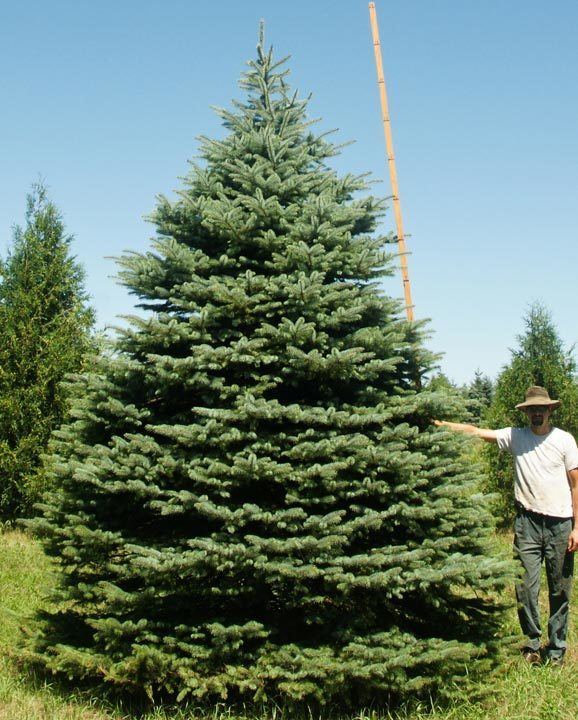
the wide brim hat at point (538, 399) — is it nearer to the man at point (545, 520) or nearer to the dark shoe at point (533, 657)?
the man at point (545, 520)

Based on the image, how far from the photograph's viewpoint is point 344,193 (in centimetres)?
528

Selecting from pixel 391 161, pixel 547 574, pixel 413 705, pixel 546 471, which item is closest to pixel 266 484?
pixel 413 705

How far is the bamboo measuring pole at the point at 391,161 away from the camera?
5.25 metres

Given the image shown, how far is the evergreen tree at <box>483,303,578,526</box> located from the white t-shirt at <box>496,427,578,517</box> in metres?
4.99

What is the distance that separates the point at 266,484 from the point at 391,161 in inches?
125

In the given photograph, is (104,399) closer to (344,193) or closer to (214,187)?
→ (214,187)

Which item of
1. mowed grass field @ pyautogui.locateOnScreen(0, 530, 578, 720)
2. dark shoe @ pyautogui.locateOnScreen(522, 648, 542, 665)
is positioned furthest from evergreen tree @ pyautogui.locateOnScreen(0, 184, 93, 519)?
dark shoe @ pyautogui.locateOnScreen(522, 648, 542, 665)

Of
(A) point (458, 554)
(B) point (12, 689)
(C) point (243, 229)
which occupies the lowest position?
(B) point (12, 689)

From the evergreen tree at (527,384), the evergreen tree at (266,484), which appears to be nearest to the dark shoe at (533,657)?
the evergreen tree at (266,484)

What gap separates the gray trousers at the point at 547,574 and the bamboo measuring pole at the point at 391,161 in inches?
81.5

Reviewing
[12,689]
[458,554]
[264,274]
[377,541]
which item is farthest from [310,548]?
[12,689]

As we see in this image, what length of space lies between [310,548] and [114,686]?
171cm

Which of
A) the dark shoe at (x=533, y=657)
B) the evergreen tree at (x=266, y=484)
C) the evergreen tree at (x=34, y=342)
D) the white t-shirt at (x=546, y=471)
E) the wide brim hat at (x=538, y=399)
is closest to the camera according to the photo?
the evergreen tree at (x=266, y=484)

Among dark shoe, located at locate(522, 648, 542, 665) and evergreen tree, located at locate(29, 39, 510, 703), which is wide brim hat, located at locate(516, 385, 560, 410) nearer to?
evergreen tree, located at locate(29, 39, 510, 703)
